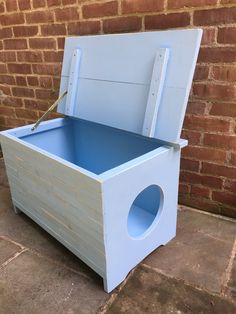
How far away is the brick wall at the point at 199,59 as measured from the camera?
125 centimetres

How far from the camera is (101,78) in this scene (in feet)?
4.59

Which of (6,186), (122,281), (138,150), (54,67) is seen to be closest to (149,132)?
(138,150)

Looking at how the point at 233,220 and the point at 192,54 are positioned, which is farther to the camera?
the point at 233,220

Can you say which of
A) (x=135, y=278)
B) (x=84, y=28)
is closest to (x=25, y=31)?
(x=84, y=28)

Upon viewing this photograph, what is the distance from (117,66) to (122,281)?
3.07 feet

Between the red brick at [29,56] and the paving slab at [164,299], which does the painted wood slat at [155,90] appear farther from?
the red brick at [29,56]

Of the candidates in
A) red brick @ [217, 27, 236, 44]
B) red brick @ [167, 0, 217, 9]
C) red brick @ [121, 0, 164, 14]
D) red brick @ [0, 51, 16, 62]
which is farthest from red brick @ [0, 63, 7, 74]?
red brick @ [217, 27, 236, 44]

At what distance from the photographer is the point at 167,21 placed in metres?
1.33

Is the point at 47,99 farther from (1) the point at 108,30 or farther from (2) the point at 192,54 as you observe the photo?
(2) the point at 192,54

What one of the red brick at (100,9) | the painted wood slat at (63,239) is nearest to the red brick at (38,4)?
the red brick at (100,9)

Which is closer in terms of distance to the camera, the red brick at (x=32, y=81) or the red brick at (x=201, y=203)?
the red brick at (x=201, y=203)

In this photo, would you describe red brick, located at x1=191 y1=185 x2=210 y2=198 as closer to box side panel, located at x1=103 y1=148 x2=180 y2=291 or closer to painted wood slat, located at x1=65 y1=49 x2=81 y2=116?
box side panel, located at x1=103 y1=148 x2=180 y2=291

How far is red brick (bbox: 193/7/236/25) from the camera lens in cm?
117

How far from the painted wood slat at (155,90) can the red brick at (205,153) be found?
0.41 meters
